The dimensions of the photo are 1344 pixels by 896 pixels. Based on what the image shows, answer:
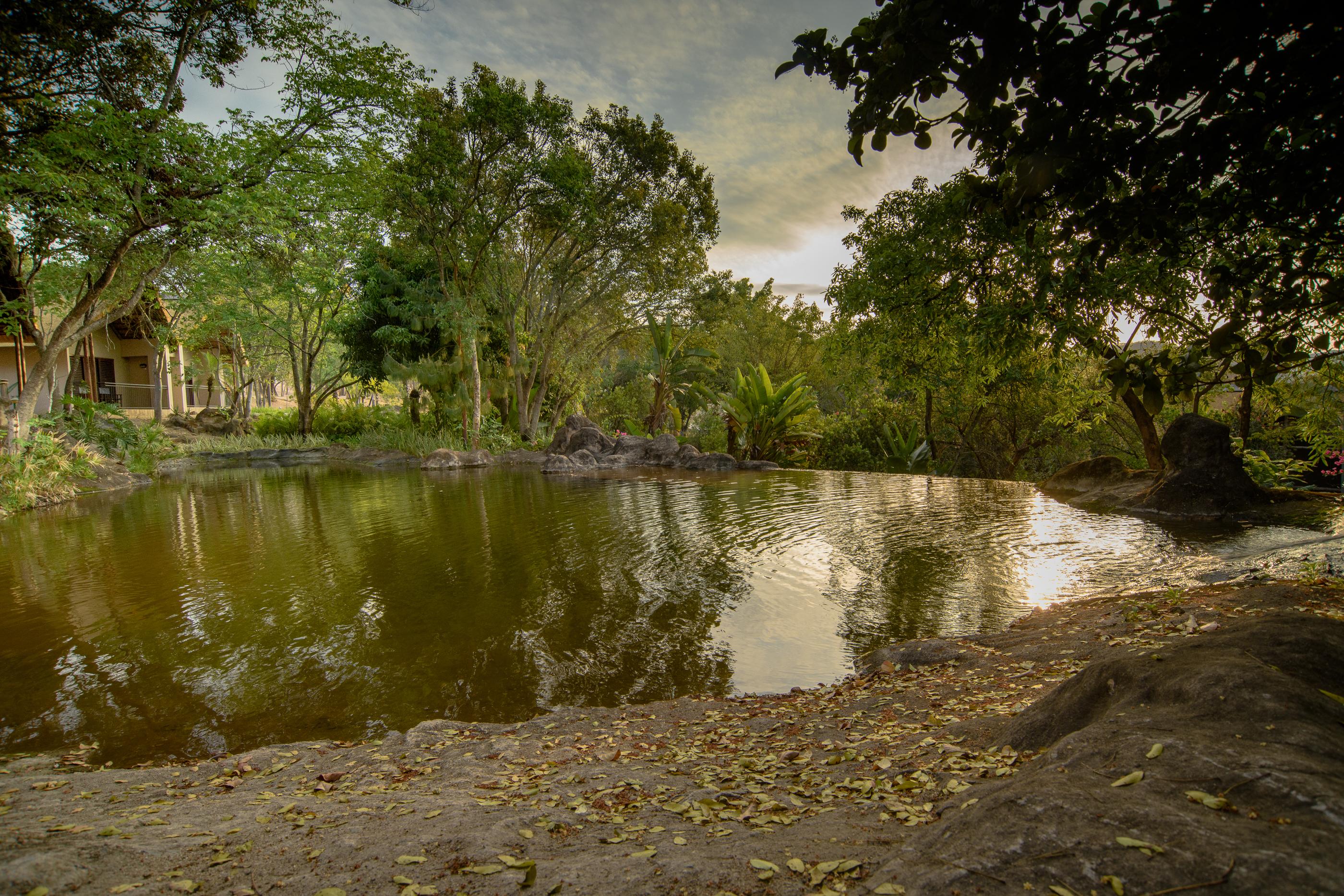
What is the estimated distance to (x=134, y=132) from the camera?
1080cm

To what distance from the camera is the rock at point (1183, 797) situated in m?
1.32

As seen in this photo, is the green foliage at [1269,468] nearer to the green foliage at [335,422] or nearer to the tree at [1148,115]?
the tree at [1148,115]

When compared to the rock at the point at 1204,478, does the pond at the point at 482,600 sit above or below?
below

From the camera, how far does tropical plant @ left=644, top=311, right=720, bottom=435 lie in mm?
25359

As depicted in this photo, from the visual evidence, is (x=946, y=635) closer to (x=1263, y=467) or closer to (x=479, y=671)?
(x=479, y=671)

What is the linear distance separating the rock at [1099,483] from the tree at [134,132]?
1687cm

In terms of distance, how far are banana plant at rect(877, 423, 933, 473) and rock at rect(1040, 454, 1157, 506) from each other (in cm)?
606

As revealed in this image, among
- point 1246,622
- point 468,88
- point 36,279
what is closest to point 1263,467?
point 1246,622

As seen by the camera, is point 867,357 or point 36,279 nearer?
point 867,357

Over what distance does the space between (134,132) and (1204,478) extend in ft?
60.2

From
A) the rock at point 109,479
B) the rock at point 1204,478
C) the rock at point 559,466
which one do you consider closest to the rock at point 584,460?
the rock at point 559,466

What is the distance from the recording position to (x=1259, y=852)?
1.31m

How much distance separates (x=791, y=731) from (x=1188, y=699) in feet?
6.05

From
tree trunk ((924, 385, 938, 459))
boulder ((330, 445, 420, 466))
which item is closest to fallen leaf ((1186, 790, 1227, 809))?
tree trunk ((924, 385, 938, 459))
